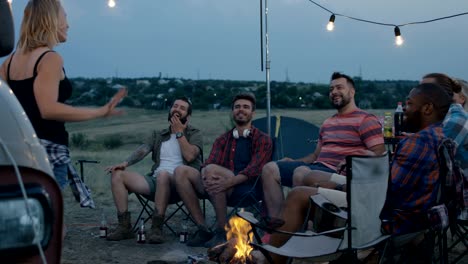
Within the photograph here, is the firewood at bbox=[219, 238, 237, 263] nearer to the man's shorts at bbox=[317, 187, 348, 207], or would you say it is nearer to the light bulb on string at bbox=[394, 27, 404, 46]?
the man's shorts at bbox=[317, 187, 348, 207]

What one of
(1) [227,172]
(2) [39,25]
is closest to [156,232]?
(1) [227,172]

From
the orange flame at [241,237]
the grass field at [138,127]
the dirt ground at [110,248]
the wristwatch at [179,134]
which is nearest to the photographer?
the orange flame at [241,237]

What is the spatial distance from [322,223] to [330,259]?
452 mm

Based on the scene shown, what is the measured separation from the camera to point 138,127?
73.4 feet

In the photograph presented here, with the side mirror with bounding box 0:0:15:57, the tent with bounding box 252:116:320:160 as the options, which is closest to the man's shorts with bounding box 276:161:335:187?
the tent with bounding box 252:116:320:160

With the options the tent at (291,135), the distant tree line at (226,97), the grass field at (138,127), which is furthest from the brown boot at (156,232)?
the distant tree line at (226,97)

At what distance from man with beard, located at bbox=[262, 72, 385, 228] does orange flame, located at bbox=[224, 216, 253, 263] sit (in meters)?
0.39

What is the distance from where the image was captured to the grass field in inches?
580

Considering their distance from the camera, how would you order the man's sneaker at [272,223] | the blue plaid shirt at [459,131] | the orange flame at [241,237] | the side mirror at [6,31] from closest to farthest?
the side mirror at [6,31] < the man's sneaker at [272,223] < the blue plaid shirt at [459,131] < the orange flame at [241,237]

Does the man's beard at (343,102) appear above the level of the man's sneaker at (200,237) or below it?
above

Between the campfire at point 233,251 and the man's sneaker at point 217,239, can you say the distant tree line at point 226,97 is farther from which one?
the campfire at point 233,251

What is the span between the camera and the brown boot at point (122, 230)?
212 inches

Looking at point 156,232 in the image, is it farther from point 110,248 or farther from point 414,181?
point 414,181

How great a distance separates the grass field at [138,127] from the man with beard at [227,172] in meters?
6.32
